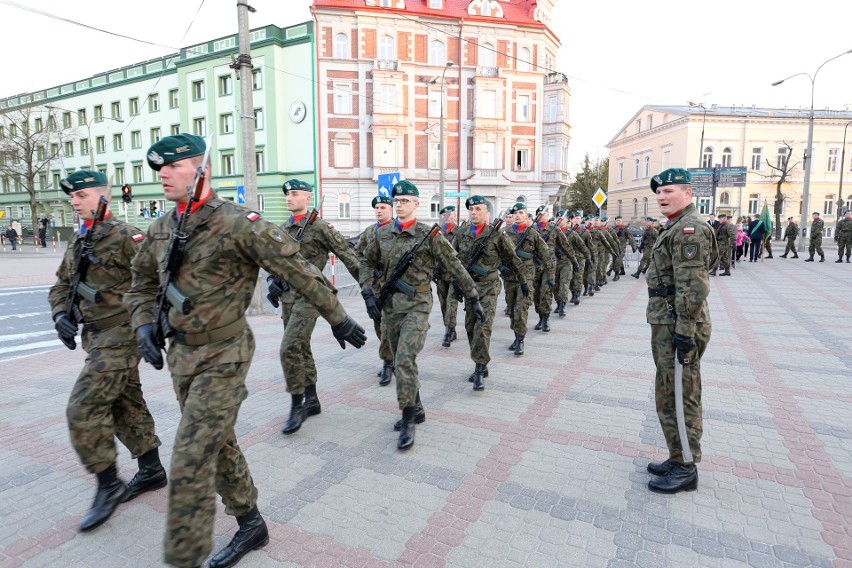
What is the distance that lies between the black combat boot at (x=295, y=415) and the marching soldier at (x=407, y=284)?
88 centimetres

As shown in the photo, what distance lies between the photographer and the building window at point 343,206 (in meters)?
36.8

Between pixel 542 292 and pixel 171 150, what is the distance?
22.9 feet

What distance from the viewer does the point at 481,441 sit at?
4387mm

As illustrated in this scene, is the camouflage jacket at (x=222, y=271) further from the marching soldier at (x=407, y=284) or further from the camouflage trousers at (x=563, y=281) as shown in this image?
the camouflage trousers at (x=563, y=281)

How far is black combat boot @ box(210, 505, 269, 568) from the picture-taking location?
277 centimetres

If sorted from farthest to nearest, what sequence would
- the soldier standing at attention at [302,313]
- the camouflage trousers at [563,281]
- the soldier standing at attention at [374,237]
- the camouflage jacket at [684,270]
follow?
the camouflage trousers at [563,281], the soldier standing at attention at [374,237], the soldier standing at attention at [302,313], the camouflage jacket at [684,270]

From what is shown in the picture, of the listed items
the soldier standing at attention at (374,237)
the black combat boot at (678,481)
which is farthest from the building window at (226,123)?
the black combat boot at (678,481)

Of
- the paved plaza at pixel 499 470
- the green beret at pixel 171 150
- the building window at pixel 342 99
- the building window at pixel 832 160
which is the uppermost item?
the building window at pixel 342 99

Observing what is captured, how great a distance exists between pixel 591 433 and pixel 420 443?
150 cm

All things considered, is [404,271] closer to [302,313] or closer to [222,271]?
[302,313]

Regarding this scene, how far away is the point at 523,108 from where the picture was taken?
3872 cm

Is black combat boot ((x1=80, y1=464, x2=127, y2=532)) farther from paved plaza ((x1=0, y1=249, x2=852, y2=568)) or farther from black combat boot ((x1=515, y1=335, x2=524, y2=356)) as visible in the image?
black combat boot ((x1=515, y1=335, x2=524, y2=356))

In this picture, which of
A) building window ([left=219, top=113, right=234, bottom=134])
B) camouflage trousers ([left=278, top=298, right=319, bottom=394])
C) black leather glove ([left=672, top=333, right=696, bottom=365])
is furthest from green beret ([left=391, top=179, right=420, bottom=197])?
building window ([left=219, top=113, right=234, bottom=134])

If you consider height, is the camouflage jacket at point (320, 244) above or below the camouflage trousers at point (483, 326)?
above
